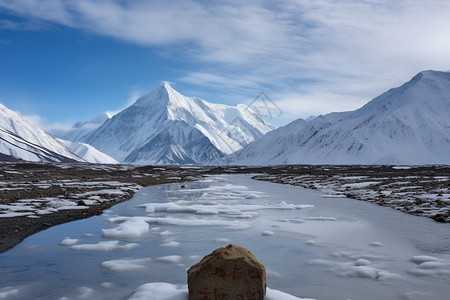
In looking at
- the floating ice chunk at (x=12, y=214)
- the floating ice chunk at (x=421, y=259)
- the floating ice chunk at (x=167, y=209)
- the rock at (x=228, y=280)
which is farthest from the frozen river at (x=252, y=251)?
the floating ice chunk at (x=12, y=214)

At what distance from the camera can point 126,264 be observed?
1024 cm

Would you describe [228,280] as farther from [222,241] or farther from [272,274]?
[222,241]

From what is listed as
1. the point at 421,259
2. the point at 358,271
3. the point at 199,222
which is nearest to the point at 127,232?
the point at 199,222

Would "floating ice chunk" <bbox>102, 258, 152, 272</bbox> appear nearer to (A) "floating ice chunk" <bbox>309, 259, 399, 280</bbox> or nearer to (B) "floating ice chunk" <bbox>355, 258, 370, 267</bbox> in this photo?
(A) "floating ice chunk" <bbox>309, 259, 399, 280</bbox>

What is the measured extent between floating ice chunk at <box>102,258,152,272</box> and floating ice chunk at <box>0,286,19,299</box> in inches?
95.4

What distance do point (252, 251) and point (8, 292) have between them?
23.4ft

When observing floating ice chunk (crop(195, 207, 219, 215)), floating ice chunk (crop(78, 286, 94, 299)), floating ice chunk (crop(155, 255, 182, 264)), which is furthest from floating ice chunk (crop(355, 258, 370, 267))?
Answer: floating ice chunk (crop(195, 207, 219, 215))

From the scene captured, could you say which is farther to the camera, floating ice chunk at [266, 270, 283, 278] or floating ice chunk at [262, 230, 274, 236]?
floating ice chunk at [262, 230, 274, 236]

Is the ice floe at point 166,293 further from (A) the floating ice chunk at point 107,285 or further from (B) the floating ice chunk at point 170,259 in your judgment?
(B) the floating ice chunk at point 170,259

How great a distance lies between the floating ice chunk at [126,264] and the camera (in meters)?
9.88

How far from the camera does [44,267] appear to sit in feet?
32.7

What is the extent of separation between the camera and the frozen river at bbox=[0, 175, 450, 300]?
27.2ft

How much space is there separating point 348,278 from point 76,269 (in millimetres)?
7562

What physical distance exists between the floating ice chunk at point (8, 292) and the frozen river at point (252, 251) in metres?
0.02
